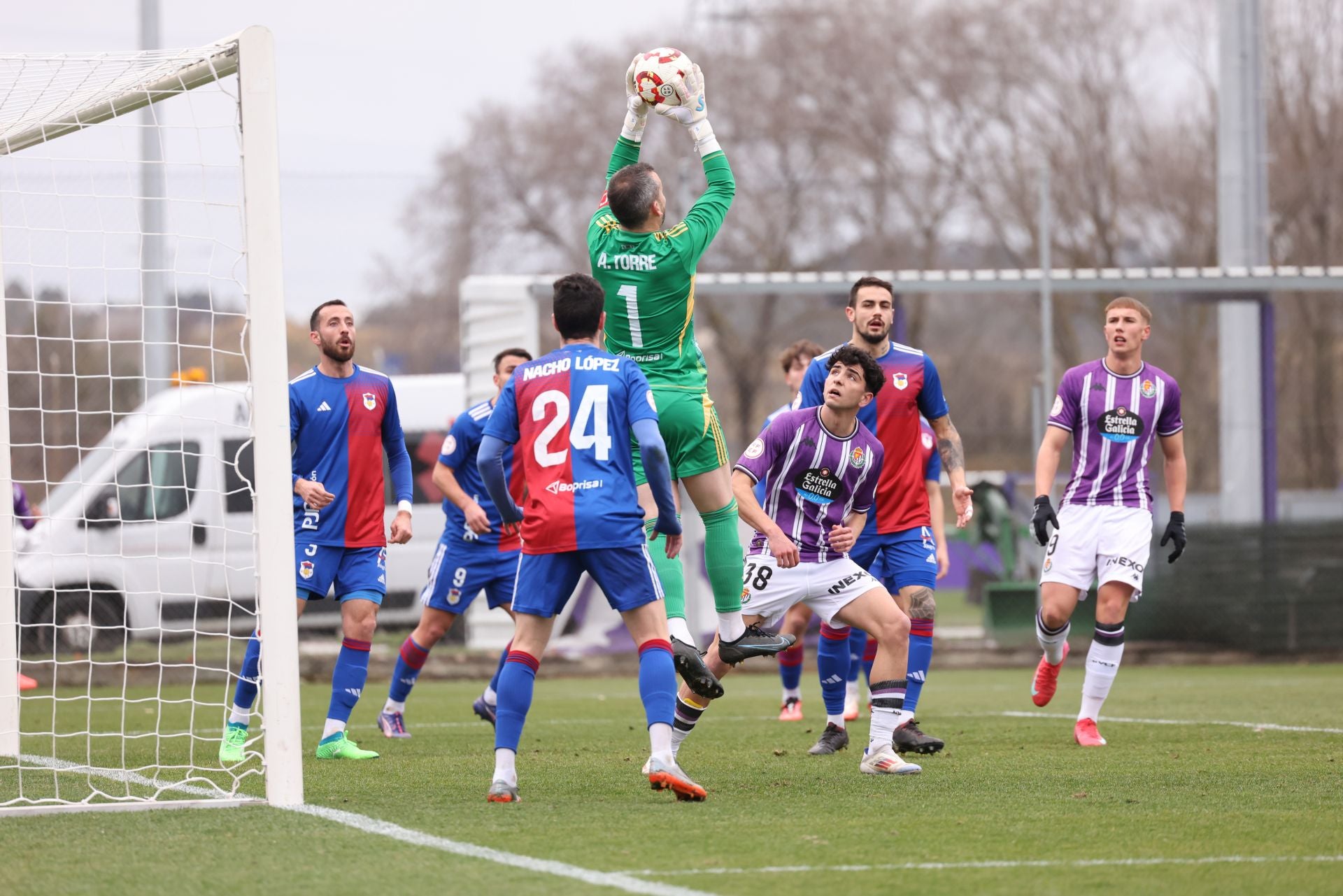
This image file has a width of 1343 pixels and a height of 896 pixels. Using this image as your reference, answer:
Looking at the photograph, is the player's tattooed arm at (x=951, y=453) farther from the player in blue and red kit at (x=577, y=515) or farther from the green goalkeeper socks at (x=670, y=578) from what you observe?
the player in blue and red kit at (x=577, y=515)

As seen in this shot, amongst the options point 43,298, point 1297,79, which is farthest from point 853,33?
point 43,298

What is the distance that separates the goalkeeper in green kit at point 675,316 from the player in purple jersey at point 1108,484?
2.07m

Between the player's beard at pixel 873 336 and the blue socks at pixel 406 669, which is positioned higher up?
the player's beard at pixel 873 336

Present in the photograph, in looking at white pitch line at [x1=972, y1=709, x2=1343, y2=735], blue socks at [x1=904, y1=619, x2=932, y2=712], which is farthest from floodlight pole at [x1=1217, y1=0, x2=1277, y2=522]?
blue socks at [x1=904, y1=619, x2=932, y2=712]

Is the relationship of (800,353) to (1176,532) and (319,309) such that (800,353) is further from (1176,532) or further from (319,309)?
(319,309)

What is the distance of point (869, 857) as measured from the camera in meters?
4.74

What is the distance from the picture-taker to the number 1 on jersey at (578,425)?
574 cm

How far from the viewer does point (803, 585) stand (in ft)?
22.7

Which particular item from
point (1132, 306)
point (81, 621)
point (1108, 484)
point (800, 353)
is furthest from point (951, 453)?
point (81, 621)

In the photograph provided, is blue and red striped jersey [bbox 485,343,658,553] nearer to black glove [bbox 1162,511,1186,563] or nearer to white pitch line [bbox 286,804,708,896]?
white pitch line [bbox 286,804,708,896]

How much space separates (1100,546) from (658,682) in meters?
3.31

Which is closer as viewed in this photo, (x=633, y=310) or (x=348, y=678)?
(x=633, y=310)

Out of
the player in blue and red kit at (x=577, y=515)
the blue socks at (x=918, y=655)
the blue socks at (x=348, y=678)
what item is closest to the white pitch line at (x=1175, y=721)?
the blue socks at (x=918, y=655)

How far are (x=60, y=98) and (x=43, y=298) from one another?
22.3ft
